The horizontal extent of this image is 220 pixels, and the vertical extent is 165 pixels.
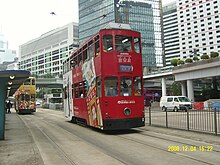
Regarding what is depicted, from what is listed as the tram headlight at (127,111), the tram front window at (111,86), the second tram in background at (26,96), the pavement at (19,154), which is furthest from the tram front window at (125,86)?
the second tram in background at (26,96)

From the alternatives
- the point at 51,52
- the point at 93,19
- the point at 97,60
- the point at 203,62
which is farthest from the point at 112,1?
the point at 97,60

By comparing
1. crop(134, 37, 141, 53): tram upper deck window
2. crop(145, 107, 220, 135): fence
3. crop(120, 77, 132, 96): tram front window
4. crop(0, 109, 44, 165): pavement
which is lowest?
crop(0, 109, 44, 165): pavement

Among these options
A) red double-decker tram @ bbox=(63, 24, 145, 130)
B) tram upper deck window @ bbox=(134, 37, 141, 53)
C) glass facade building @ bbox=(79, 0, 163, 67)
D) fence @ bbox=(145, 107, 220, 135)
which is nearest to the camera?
fence @ bbox=(145, 107, 220, 135)

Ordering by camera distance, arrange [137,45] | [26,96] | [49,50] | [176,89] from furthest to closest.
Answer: [49,50]
[176,89]
[26,96]
[137,45]

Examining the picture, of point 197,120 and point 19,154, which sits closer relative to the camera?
point 19,154

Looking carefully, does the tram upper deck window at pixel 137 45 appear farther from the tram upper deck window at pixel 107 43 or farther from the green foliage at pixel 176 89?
the green foliage at pixel 176 89

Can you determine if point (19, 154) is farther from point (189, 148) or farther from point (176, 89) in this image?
point (176, 89)

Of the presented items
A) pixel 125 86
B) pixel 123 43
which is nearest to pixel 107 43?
pixel 123 43

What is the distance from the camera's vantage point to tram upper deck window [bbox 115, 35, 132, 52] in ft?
39.6

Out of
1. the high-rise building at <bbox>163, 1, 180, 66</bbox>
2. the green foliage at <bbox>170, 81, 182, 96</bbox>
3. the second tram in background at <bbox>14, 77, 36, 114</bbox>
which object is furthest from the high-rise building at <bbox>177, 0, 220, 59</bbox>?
the second tram in background at <bbox>14, 77, 36, 114</bbox>

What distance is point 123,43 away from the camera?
40.2 ft

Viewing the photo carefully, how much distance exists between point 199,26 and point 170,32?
115 feet

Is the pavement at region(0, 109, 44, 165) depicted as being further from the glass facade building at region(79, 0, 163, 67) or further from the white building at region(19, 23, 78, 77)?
the white building at region(19, 23, 78, 77)

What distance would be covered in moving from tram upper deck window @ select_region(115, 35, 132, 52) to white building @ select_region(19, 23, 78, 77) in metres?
97.0
